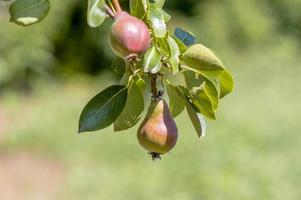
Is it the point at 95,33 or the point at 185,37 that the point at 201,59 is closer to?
the point at 185,37

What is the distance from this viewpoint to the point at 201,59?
2.51 ft

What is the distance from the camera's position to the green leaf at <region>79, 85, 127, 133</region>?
32.4 inches

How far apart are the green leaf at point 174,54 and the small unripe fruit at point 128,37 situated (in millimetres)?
75

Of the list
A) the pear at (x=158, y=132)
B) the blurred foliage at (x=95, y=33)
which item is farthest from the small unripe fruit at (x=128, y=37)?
the blurred foliage at (x=95, y=33)

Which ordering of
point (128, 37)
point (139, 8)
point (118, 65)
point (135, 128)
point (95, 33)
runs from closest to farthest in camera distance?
point (128, 37), point (139, 8), point (118, 65), point (135, 128), point (95, 33)

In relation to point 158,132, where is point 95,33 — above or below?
above

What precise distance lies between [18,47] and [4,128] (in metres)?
0.56

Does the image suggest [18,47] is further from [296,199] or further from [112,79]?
[296,199]

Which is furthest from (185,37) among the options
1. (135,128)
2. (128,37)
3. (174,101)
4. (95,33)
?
(95,33)

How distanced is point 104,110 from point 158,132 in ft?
0.27

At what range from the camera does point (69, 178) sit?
446 cm

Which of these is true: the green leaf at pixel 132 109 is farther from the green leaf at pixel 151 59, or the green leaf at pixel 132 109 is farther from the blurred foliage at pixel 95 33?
the blurred foliage at pixel 95 33

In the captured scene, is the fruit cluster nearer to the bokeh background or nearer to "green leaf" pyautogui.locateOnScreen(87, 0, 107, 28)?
"green leaf" pyautogui.locateOnScreen(87, 0, 107, 28)

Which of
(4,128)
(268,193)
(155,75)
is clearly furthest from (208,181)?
(155,75)
